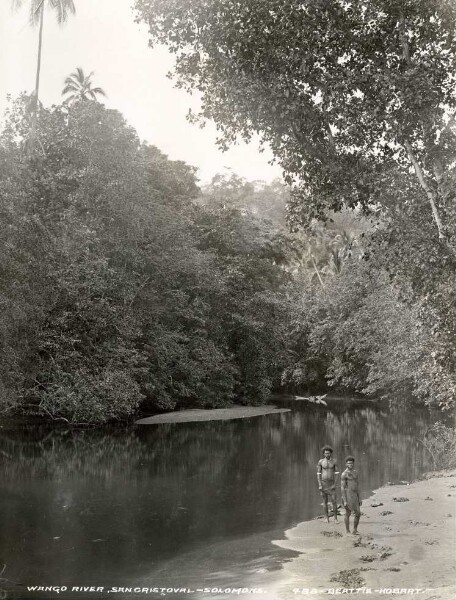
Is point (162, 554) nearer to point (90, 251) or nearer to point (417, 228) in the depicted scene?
point (417, 228)

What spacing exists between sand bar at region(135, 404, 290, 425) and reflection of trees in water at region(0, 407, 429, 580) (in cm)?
152

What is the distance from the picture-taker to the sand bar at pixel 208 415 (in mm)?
34625

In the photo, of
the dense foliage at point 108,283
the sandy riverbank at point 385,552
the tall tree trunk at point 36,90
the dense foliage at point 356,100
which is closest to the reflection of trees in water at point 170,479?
the sandy riverbank at point 385,552

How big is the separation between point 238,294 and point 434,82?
28785 mm

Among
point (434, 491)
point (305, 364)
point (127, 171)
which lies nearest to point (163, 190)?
point (127, 171)

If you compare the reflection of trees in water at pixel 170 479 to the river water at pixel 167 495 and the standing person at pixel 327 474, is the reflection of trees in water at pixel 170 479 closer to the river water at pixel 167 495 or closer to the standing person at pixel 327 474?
the river water at pixel 167 495

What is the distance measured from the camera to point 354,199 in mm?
12055

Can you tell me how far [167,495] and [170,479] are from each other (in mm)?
2354

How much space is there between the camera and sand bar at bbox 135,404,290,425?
34.6 meters

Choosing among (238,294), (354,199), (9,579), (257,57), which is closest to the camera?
(9,579)

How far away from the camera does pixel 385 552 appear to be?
10.8 meters

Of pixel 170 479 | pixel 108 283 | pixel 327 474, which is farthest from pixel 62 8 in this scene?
pixel 327 474

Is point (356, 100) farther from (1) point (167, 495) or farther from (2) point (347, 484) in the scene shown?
(1) point (167, 495)

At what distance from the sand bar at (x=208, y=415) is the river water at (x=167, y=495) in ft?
5.14
